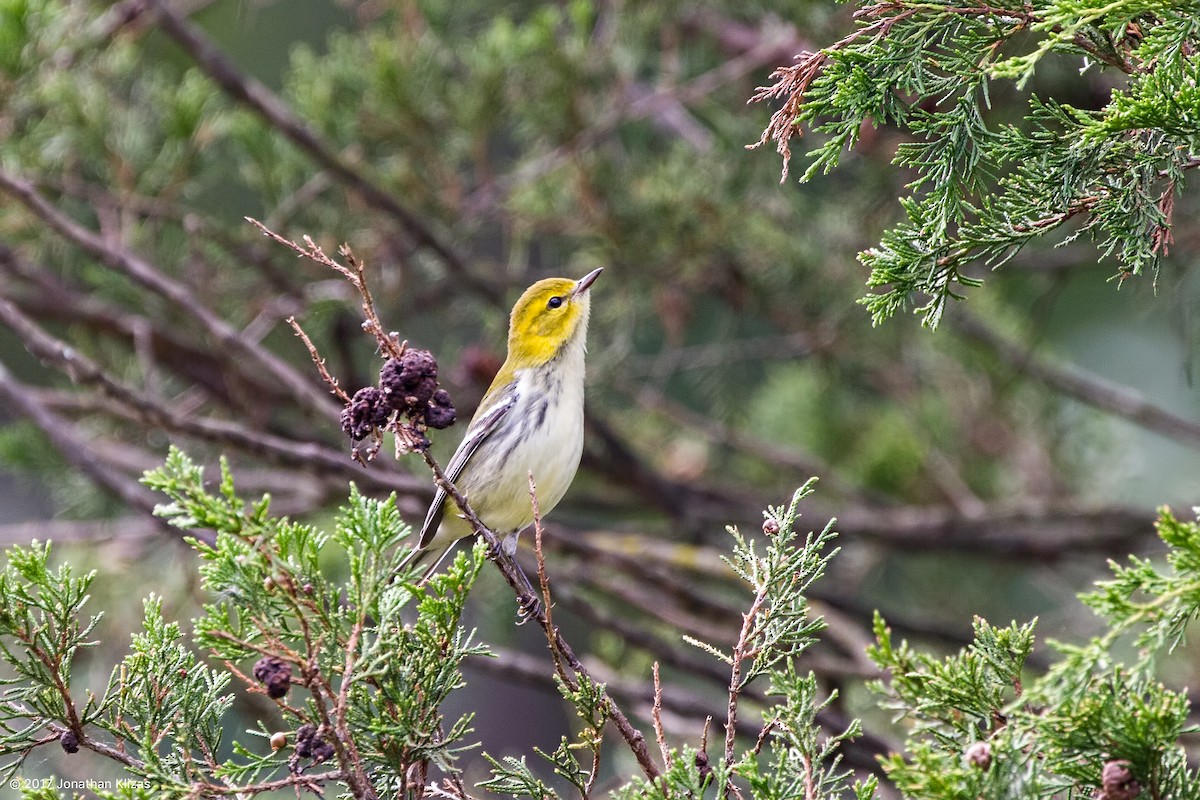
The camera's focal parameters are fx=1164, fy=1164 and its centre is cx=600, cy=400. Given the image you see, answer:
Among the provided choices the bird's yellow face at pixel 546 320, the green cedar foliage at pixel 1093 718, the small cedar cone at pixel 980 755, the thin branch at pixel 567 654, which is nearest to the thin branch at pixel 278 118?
the bird's yellow face at pixel 546 320

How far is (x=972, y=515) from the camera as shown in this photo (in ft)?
16.1

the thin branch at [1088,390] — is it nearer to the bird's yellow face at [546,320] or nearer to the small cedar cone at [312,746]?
the bird's yellow face at [546,320]

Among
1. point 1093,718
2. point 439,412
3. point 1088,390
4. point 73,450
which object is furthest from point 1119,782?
point 1088,390

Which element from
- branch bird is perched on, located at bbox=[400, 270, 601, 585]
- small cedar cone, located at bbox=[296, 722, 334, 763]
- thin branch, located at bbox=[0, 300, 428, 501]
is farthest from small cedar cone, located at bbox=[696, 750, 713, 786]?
thin branch, located at bbox=[0, 300, 428, 501]

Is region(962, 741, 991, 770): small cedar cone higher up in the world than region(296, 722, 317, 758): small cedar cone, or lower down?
lower down

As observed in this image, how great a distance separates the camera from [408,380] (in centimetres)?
172

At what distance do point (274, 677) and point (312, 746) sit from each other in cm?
14

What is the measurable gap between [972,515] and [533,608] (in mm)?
3094

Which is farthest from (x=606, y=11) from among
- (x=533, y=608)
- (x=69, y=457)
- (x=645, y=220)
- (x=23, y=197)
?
(x=533, y=608)

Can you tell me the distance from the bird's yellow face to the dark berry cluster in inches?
70.4

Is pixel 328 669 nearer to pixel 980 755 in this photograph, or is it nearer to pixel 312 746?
pixel 312 746

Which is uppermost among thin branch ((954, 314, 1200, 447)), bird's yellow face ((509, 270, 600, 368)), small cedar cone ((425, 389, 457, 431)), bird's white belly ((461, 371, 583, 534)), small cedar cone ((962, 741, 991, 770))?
small cedar cone ((425, 389, 457, 431))

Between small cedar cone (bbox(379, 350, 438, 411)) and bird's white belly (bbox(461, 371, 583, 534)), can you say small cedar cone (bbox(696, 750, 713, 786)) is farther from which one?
bird's white belly (bbox(461, 371, 583, 534))

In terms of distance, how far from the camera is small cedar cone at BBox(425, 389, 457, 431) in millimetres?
1761
